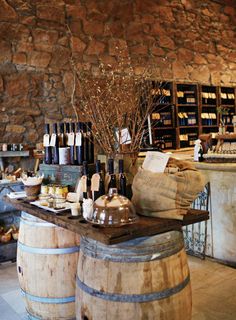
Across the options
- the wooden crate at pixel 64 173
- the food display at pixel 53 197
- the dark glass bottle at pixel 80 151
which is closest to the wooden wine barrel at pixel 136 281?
the food display at pixel 53 197

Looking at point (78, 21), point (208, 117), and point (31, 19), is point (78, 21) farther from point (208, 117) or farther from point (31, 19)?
point (208, 117)

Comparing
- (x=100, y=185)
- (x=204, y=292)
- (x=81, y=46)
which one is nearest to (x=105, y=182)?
(x=100, y=185)

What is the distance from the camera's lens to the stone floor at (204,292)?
8.71 ft

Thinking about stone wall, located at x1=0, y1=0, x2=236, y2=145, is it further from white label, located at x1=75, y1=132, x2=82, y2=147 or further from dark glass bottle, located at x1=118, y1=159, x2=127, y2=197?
dark glass bottle, located at x1=118, y1=159, x2=127, y2=197

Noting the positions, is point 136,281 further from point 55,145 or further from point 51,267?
point 55,145

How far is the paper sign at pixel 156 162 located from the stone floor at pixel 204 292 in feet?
4.33

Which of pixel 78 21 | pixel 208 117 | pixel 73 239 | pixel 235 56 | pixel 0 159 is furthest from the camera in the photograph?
pixel 235 56

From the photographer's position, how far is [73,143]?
8.32 ft

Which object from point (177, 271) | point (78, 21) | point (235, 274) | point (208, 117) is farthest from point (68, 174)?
Answer: point (208, 117)

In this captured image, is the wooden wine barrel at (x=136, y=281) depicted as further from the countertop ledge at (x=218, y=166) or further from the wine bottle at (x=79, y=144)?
the countertop ledge at (x=218, y=166)

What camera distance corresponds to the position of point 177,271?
1.76 meters

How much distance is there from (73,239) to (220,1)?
305 inches

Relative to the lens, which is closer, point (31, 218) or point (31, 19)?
point (31, 218)

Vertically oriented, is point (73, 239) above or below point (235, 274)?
above
